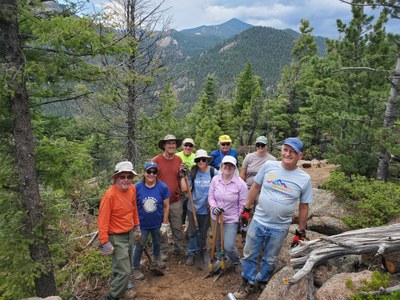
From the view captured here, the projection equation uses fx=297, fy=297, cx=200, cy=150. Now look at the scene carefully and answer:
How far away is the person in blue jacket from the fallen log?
7.93ft

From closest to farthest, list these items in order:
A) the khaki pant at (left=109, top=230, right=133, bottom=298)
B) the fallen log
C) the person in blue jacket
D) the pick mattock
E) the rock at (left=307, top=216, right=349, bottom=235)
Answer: the fallen log, the khaki pant at (left=109, top=230, right=133, bottom=298), the person in blue jacket, the pick mattock, the rock at (left=307, top=216, right=349, bottom=235)

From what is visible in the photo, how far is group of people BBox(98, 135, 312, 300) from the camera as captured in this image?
13.9ft

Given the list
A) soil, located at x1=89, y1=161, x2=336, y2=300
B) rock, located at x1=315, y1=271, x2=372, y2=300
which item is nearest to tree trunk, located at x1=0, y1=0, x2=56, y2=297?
soil, located at x1=89, y1=161, x2=336, y2=300

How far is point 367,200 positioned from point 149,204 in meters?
4.38

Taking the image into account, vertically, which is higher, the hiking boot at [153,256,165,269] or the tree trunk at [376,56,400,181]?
the tree trunk at [376,56,400,181]

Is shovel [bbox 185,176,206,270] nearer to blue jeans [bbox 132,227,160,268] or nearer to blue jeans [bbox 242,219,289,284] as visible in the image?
blue jeans [bbox 132,227,160,268]

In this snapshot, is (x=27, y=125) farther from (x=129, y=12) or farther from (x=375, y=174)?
(x=375, y=174)

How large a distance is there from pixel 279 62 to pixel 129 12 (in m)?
175

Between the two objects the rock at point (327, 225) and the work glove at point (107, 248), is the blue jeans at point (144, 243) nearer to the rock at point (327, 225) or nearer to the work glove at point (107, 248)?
the work glove at point (107, 248)

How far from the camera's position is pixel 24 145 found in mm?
4168

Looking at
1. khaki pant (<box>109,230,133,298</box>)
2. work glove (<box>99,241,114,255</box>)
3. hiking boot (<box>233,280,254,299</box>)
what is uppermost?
work glove (<box>99,241,114,255</box>)

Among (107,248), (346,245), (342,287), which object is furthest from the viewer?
(107,248)

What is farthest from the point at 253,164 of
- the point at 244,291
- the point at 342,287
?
the point at 342,287

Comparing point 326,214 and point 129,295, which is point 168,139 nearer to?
point 129,295
